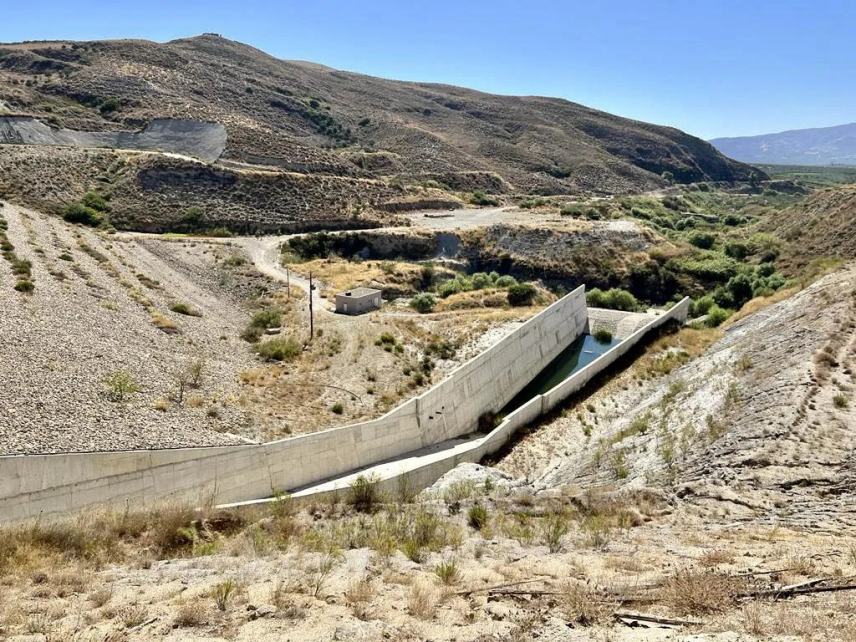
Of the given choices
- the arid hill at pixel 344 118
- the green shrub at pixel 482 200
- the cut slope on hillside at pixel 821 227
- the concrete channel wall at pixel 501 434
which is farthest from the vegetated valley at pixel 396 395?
the green shrub at pixel 482 200

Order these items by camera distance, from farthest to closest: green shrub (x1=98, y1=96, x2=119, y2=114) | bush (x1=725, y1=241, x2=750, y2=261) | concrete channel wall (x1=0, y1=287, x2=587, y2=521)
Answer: green shrub (x1=98, y1=96, x2=119, y2=114) < bush (x1=725, y1=241, x2=750, y2=261) < concrete channel wall (x1=0, y1=287, x2=587, y2=521)

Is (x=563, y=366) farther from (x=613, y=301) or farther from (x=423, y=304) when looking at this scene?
(x=613, y=301)

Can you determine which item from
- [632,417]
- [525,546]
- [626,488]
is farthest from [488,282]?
[525,546]

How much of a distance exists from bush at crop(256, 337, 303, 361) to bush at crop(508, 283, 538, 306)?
16.9 metres

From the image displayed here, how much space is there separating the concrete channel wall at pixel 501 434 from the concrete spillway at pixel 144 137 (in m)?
48.6

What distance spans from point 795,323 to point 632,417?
289 inches

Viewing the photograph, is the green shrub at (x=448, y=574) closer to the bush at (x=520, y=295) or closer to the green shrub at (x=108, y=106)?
the bush at (x=520, y=295)

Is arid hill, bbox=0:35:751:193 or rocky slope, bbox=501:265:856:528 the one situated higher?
arid hill, bbox=0:35:751:193

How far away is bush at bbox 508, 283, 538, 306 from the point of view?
38.7 metres

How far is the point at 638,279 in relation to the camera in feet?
160

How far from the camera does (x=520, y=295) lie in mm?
39031

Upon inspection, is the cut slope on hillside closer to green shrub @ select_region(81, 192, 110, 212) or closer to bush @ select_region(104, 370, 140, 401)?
bush @ select_region(104, 370, 140, 401)

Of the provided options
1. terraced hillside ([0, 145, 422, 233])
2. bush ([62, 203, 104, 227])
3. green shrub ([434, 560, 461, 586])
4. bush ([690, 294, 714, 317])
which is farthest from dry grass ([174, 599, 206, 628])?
terraced hillside ([0, 145, 422, 233])

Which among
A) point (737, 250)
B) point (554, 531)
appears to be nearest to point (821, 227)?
point (737, 250)
